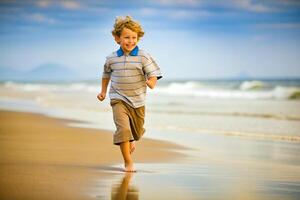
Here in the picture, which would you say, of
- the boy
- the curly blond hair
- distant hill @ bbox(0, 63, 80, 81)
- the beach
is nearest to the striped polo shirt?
the boy

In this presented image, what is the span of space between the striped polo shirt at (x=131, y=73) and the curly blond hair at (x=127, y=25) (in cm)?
15

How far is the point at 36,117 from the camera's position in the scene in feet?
45.5

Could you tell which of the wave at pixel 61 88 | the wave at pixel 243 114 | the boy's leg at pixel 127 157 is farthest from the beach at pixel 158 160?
the wave at pixel 61 88

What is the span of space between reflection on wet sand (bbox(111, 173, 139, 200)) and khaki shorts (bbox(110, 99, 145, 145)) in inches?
29.0

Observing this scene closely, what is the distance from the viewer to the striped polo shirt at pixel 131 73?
6.62m

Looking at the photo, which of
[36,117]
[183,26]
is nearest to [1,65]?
[183,26]

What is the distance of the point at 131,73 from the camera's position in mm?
6633

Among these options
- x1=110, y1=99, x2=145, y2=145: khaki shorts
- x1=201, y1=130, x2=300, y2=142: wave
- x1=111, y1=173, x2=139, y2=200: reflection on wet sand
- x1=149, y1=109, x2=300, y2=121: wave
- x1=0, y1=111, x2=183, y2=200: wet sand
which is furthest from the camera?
x1=149, y1=109, x2=300, y2=121: wave

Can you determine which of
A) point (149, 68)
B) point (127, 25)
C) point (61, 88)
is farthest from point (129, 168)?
point (61, 88)

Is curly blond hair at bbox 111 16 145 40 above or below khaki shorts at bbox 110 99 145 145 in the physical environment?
above

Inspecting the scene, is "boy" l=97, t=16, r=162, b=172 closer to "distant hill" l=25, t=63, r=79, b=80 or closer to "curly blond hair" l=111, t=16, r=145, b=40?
"curly blond hair" l=111, t=16, r=145, b=40

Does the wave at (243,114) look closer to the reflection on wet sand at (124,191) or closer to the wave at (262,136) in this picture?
the wave at (262,136)

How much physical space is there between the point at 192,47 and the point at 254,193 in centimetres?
5934

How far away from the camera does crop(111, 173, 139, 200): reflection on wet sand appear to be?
5238mm
